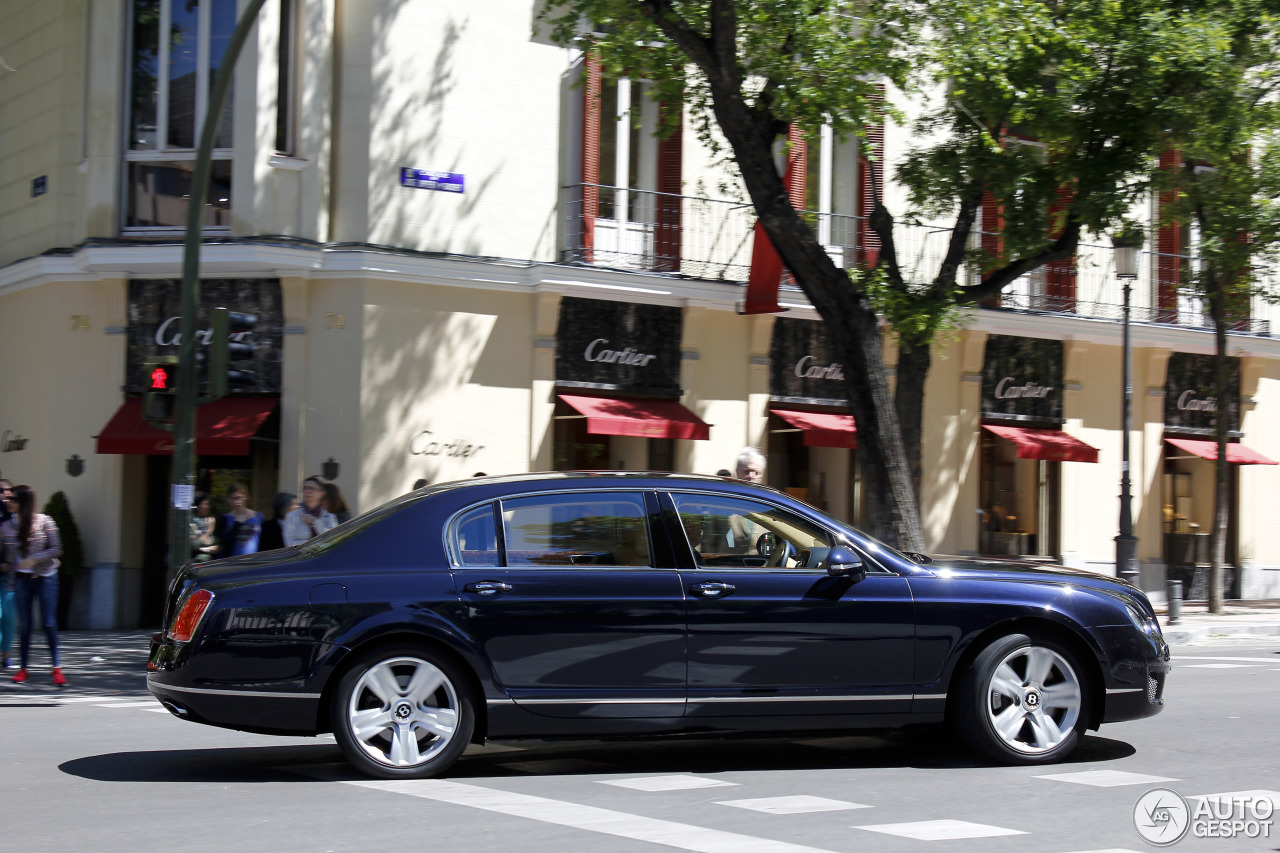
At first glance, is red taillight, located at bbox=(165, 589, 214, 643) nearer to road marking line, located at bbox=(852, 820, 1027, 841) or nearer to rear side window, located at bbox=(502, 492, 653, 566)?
rear side window, located at bbox=(502, 492, 653, 566)

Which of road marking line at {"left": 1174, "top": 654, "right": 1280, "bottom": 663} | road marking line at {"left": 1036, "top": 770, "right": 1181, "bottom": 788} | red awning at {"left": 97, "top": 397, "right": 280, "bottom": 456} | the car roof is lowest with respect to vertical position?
road marking line at {"left": 1174, "top": 654, "right": 1280, "bottom": 663}

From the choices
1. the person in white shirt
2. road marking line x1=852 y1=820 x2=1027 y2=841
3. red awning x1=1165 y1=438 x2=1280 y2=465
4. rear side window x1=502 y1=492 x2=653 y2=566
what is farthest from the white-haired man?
red awning x1=1165 y1=438 x2=1280 y2=465

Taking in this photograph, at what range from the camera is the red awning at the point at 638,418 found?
18.5m

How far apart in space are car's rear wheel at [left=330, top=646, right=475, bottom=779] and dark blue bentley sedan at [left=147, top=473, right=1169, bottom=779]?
1cm

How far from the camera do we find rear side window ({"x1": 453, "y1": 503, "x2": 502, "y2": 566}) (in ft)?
23.4

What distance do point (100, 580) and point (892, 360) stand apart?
11917mm

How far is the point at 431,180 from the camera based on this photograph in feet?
58.5

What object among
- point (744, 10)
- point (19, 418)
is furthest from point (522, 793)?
point (19, 418)

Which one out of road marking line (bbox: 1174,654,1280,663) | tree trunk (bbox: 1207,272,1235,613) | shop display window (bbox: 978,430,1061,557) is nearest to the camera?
road marking line (bbox: 1174,654,1280,663)

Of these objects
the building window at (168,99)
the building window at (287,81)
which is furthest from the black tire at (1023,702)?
the building window at (168,99)

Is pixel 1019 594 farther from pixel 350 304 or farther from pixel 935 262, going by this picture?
pixel 935 262

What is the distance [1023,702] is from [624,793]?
2.28 meters

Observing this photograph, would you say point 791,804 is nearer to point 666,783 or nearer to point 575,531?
point 666,783

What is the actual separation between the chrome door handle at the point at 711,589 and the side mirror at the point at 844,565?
20.7 inches
